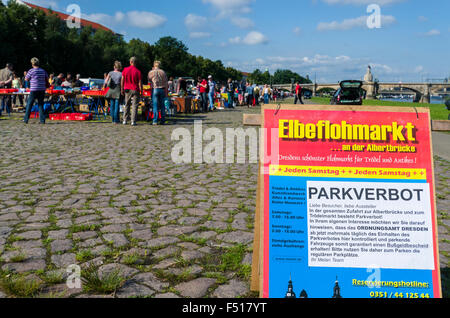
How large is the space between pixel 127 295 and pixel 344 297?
133 centimetres

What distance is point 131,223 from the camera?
4242 mm

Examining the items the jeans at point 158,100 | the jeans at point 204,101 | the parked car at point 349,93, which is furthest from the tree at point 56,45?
the jeans at point 158,100

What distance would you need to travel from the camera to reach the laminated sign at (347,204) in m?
2.38

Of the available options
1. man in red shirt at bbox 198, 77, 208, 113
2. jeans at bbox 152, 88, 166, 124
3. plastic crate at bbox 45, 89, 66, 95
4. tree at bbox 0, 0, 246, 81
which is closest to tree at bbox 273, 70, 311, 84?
tree at bbox 0, 0, 246, 81

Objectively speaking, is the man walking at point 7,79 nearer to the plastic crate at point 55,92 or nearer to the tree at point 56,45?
the plastic crate at point 55,92

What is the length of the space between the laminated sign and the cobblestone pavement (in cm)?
57

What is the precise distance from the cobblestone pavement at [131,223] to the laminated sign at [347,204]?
1.89 ft

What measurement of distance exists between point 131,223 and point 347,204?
2.42 m

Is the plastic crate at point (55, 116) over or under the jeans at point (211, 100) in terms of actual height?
under

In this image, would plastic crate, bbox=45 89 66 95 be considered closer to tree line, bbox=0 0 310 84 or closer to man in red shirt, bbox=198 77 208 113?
man in red shirt, bbox=198 77 208 113

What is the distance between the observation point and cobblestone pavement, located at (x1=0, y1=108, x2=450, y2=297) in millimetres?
3012

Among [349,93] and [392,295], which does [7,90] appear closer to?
[392,295]

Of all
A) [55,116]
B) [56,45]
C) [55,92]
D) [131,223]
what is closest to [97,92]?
[55,92]

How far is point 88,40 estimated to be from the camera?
238 feet
